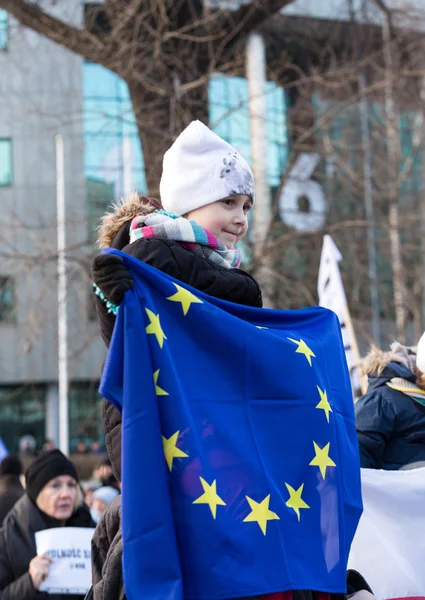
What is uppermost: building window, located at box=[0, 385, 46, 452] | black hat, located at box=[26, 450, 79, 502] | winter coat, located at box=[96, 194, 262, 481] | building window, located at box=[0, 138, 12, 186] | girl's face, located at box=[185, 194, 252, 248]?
building window, located at box=[0, 138, 12, 186]

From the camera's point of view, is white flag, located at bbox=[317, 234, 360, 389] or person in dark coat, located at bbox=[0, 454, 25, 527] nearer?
person in dark coat, located at bbox=[0, 454, 25, 527]

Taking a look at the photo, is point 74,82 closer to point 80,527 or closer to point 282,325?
point 80,527

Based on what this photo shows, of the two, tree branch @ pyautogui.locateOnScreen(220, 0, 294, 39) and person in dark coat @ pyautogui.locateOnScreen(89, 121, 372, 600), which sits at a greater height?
tree branch @ pyautogui.locateOnScreen(220, 0, 294, 39)

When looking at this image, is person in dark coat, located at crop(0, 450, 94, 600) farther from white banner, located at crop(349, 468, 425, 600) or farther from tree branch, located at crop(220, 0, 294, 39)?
tree branch, located at crop(220, 0, 294, 39)

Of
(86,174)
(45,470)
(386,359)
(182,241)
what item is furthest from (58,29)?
(86,174)

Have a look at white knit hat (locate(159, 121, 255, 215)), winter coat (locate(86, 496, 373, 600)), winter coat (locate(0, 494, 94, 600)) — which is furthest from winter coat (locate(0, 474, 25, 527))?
white knit hat (locate(159, 121, 255, 215))

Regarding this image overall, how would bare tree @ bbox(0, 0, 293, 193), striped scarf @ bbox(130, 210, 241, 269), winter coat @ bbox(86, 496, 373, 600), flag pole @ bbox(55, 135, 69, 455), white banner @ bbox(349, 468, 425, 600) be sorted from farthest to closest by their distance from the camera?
flag pole @ bbox(55, 135, 69, 455), bare tree @ bbox(0, 0, 293, 193), white banner @ bbox(349, 468, 425, 600), striped scarf @ bbox(130, 210, 241, 269), winter coat @ bbox(86, 496, 373, 600)

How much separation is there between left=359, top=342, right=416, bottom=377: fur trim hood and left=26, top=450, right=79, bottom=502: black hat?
77.6 inches

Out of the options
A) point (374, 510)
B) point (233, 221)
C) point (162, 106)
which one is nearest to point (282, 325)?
point (233, 221)

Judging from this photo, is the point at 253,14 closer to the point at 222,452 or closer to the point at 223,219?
the point at 223,219

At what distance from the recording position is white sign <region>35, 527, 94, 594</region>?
5.35 metres

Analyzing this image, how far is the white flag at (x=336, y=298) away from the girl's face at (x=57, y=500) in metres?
2.51

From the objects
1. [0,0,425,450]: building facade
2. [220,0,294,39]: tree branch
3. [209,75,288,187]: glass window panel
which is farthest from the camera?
[0,0,425,450]: building facade

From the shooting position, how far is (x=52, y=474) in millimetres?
5941
